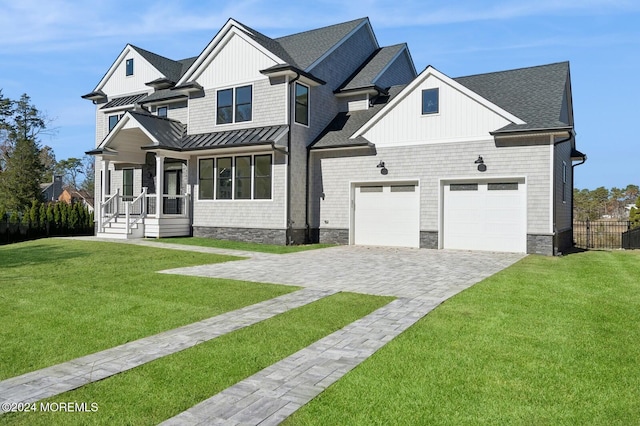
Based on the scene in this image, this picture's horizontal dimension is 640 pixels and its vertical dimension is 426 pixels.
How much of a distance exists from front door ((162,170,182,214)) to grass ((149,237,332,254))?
7.82 ft

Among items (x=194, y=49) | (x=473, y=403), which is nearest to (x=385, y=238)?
(x=473, y=403)

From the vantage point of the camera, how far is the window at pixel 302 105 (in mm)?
17594

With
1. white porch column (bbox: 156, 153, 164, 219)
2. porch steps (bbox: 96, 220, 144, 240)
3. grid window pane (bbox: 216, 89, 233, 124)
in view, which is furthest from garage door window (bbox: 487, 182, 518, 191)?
porch steps (bbox: 96, 220, 144, 240)

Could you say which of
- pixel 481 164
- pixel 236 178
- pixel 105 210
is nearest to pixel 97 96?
pixel 105 210

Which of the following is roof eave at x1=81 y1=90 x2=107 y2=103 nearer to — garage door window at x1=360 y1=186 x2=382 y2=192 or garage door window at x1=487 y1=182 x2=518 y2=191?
garage door window at x1=360 y1=186 x2=382 y2=192

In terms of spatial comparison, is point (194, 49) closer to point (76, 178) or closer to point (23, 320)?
point (23, 320)

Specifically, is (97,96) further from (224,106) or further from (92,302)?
(92,302)

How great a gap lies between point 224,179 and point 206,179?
1030mm

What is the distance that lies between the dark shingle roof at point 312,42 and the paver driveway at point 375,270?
8912 mm

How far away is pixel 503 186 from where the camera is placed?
14609 mm

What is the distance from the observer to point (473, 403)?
3367mm

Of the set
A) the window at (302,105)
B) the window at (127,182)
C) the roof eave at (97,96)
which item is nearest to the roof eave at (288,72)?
the window at (302,105)

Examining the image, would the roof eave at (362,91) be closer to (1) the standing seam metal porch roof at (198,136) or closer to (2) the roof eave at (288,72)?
(2) the roof eave at (288,72)

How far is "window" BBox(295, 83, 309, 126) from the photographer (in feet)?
57.7
